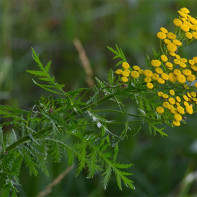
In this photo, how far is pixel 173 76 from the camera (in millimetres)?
770

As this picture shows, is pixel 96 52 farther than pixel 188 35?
Yes

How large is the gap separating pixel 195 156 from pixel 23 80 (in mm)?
1539

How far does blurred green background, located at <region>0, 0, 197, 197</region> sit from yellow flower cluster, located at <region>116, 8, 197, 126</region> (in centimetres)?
141

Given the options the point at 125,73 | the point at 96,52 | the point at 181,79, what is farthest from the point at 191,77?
the point at 96,52

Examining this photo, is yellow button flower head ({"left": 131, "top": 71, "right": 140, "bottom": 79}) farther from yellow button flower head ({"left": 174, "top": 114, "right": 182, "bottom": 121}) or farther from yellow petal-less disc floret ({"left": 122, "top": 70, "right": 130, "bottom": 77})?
yellow button flower head ({"left": 174, "top": 114, "right": 182, "bottom": 121})

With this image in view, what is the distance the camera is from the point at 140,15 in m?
3.22

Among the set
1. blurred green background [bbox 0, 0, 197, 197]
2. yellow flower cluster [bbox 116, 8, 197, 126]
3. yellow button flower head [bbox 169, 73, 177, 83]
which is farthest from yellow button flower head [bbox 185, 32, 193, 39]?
blurred green background [bbox 0, 0, 197, 197]

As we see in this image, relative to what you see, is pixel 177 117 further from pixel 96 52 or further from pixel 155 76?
pixel 96 52

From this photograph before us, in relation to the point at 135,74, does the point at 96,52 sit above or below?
below

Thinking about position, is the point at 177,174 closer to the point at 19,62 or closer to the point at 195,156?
the point at 195,156

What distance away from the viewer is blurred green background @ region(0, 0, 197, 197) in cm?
235

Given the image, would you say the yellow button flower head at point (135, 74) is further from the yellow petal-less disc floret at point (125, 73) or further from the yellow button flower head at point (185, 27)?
the yellow button flower head at point (185, 27)

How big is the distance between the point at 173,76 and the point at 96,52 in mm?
2487

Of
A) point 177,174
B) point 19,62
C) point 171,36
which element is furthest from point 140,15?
point 171,36
